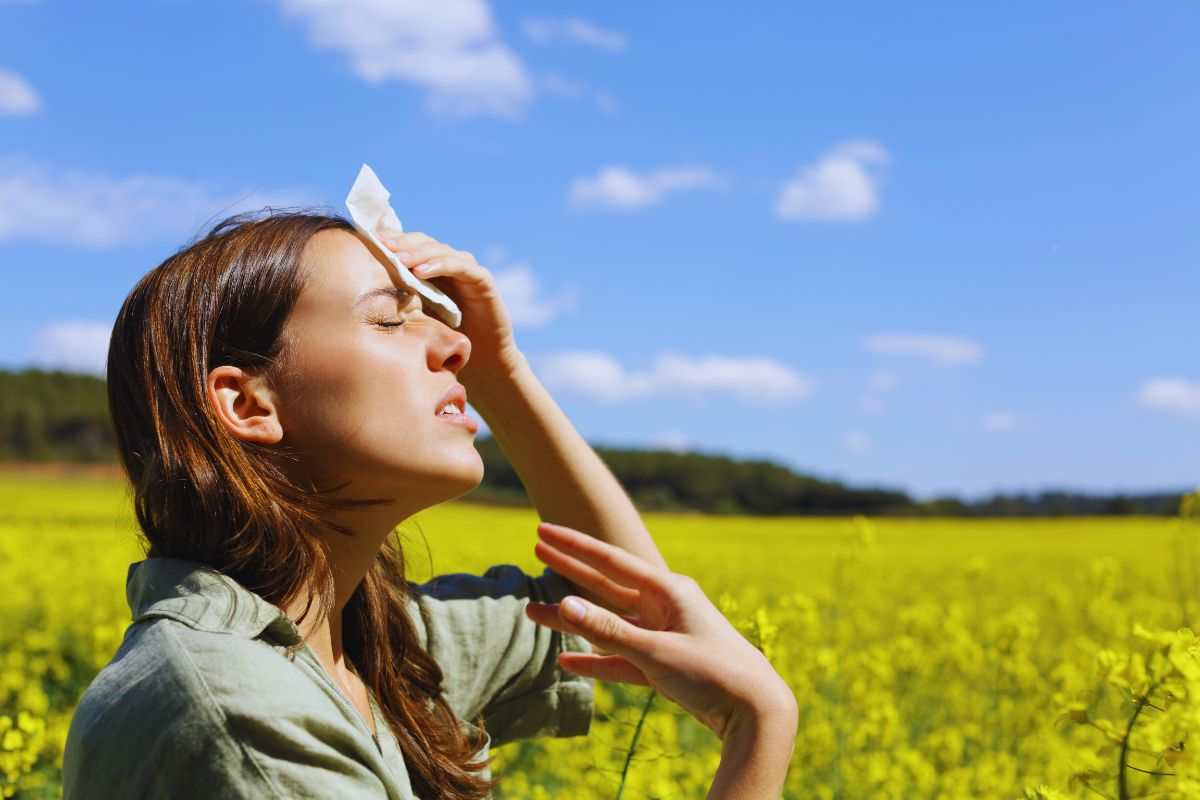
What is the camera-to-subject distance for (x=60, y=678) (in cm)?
543

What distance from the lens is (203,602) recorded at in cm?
128

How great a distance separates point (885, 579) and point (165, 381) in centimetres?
962

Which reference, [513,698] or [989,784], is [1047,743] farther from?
[513,698]

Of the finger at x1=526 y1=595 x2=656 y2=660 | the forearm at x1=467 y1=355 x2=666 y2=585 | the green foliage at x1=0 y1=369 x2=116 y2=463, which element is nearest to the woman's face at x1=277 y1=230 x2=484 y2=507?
the finger at x1=526 y1=595 x2=656 y2=660

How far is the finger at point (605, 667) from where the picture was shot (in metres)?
1.41

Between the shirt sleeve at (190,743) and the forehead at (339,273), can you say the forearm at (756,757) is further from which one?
the forehead at (339,273)

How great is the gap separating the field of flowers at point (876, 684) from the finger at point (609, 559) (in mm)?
312

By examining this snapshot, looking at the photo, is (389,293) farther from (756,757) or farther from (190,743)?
(756,757)

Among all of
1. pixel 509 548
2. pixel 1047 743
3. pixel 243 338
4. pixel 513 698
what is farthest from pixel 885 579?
pixel 243 338

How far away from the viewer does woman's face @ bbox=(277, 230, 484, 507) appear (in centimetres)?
144

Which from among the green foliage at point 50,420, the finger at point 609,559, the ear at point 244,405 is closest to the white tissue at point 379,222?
the ear at point 244,405

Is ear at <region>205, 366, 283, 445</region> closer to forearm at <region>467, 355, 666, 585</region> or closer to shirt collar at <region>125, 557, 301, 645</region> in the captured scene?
shirt collar at <region>125, 557, 301, 645</region>

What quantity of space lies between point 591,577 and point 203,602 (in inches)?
17.2

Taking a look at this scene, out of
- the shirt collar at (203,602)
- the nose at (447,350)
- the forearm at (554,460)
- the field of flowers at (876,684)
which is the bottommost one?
the field of flowers at (876,684)
